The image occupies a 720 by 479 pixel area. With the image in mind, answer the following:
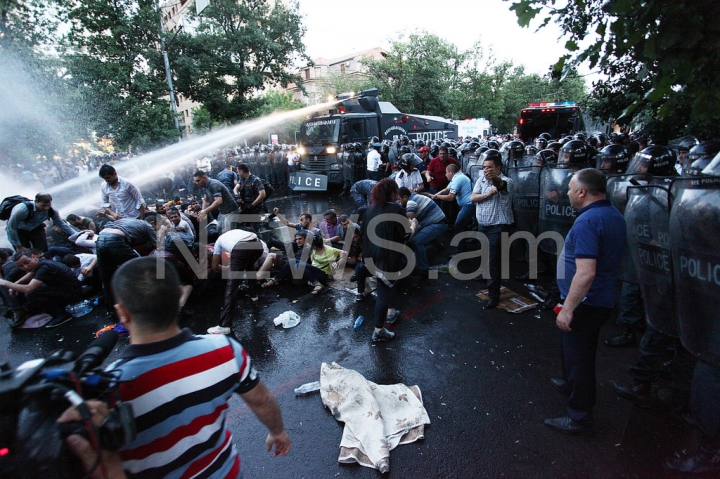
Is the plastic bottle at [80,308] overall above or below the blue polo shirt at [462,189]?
below

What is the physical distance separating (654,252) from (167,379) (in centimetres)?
307

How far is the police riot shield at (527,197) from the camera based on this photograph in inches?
213

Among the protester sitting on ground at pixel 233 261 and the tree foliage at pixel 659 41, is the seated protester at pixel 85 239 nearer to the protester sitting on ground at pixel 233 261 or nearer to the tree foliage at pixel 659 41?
the protester sitting on ground at pixel 233 261

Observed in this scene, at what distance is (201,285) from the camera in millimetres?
5992

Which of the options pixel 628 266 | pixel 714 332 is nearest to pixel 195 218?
pixel 628 266

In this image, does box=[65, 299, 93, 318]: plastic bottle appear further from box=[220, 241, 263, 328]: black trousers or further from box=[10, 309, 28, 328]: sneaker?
box=[220, 241, 263, 328]: black trousers

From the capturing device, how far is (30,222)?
6.00 meters

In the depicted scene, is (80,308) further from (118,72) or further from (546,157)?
(118,72)

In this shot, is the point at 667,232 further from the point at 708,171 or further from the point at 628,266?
the point at 628,266

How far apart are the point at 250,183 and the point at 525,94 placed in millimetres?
44514

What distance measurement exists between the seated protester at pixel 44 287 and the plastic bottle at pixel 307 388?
4284 millimetres

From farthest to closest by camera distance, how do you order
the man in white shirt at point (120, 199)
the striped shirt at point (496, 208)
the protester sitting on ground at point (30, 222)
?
the man in white shirt at point (120, 199) < the protester sitting on ground at point (30, 222) < the striped shirt at point (496, 208)

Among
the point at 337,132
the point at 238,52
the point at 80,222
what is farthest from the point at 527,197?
the point at 238,52

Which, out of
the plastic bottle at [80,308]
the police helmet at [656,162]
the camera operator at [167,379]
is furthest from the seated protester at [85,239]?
the police helmet at [656,162]
